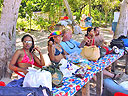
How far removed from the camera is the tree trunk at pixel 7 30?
334 centimetres

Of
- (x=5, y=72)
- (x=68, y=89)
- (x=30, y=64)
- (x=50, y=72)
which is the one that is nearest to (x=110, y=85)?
(x=68, y=89)

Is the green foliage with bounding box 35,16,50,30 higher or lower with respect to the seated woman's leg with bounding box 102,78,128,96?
higher

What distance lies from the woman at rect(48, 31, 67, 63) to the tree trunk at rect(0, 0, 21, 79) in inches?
30.9

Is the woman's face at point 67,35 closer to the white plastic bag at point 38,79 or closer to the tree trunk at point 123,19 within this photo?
the white plastic bag at point 38,79

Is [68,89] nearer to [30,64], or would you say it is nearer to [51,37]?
[30,64]

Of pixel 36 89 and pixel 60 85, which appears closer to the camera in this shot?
pixel 36 89

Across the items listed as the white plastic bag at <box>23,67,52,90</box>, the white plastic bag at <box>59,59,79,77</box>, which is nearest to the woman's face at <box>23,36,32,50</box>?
the white plastic bag at <box>59,59,79,77</box>

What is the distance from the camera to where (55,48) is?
346 centimetres

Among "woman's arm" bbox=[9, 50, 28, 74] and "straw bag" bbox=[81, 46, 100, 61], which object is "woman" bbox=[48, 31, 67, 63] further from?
"woman's arm" bbox=[9, 50, 28, 74]

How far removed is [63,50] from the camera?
3805mm

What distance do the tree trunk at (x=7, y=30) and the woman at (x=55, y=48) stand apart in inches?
30.9

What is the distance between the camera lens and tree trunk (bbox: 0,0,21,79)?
3.34 metres

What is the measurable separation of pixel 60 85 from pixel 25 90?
0.60 metres

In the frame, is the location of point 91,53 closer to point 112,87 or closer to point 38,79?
point 112,87
